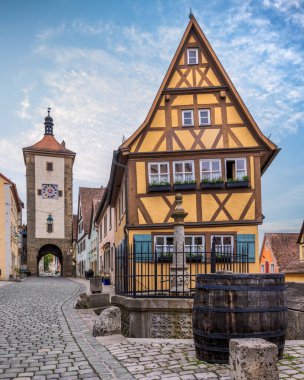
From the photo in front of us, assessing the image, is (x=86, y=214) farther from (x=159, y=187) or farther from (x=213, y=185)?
(x=213, y=185)

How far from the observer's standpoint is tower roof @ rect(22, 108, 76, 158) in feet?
172

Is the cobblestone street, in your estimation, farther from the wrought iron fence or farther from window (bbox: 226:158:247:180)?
window (bbox: 226:158:247:180)

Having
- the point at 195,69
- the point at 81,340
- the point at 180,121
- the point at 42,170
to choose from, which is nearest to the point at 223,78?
the point at 195,69

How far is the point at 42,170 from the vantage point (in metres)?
53.0

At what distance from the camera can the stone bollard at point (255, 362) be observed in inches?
175

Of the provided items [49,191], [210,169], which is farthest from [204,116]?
[49,191]

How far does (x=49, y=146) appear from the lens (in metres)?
54.8

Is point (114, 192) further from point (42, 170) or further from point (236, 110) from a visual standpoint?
point (42, 170)

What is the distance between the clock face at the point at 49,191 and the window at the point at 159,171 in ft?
124

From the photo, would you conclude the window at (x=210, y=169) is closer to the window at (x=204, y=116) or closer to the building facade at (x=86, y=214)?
the window at (x=204, y=116)

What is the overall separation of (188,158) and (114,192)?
6.33 m

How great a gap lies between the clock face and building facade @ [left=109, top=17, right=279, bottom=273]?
1437 inches

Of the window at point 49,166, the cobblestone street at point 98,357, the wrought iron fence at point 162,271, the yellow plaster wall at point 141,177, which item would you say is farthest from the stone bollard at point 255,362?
the window at point 49,166

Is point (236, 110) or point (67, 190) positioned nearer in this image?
point (236, 110)
